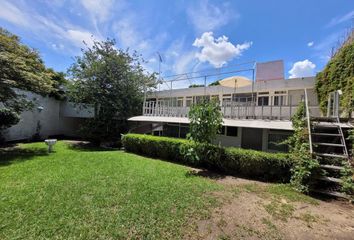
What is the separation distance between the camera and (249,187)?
6.07 meters

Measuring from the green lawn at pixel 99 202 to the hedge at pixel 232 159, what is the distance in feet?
3.88

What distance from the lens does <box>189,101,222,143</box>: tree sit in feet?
25.1

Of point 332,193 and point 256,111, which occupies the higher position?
point 256,111

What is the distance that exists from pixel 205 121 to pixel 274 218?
4.21m

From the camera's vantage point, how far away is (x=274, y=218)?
411 cm

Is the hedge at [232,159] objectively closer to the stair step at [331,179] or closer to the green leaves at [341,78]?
the stair step at [331,179]

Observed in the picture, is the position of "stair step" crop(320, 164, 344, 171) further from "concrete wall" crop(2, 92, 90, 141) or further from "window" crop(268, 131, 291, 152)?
"concrete wall" crop(2, 92, 90, 141)

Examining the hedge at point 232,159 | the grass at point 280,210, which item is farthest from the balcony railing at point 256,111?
the grass at point 280,210

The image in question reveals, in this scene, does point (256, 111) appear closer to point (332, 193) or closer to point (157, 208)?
point (332, 193)

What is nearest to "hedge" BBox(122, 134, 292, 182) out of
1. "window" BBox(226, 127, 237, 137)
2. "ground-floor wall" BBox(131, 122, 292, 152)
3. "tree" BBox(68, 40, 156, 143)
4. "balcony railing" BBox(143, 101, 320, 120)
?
"ground-floor wall" BBox(131, 122, 292, 152)

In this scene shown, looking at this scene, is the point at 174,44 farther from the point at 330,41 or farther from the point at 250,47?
the point at 330,41

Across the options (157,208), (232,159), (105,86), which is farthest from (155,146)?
(105,86)

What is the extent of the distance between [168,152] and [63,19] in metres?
9.35

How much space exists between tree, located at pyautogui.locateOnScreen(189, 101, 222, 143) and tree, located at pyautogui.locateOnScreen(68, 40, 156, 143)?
344 inches
